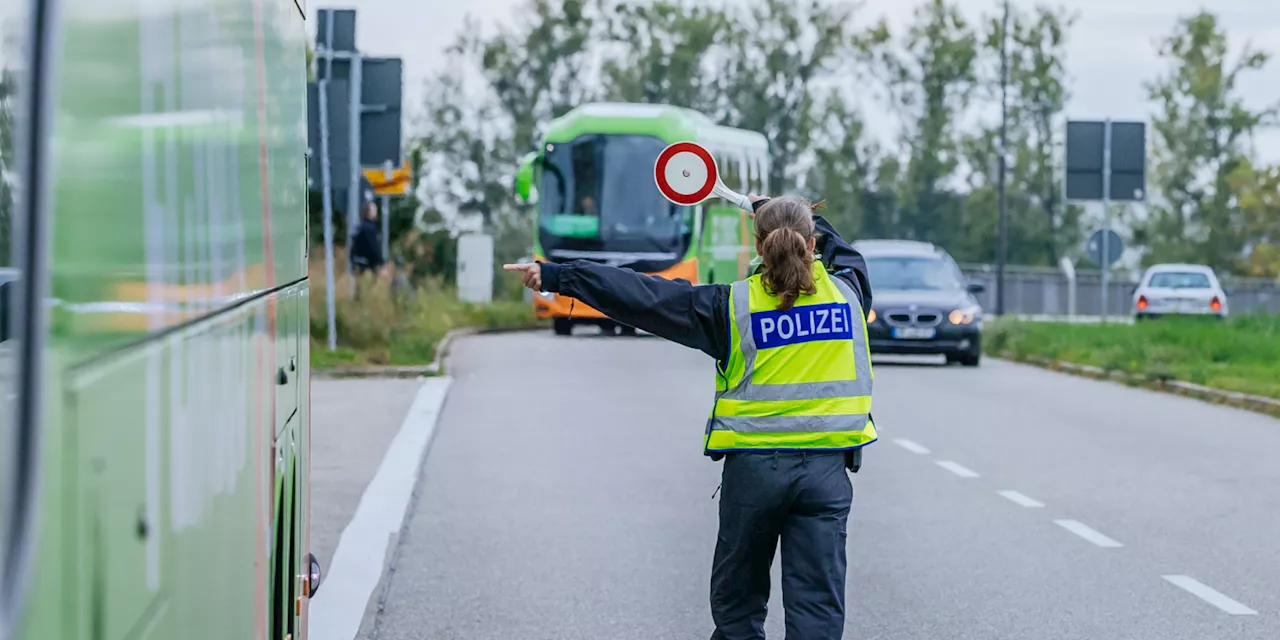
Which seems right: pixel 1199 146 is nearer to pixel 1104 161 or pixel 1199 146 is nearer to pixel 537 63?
pixel 537 63

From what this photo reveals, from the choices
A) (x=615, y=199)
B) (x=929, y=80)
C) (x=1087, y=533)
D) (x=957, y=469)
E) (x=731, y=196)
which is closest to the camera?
(x=731, y=196)

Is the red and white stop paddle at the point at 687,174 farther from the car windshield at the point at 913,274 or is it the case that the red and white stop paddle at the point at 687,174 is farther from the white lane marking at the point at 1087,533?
the car windshield at the point at 913,274

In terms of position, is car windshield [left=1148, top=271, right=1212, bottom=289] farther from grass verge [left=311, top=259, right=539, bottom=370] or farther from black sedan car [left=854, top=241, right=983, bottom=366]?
grass verge [left=311, top=259, right=539, bottom=370]

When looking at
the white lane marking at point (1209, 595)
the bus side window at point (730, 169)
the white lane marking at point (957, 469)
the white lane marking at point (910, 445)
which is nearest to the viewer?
the white lane marking at point (1209, 595)

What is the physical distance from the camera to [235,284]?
3391 millimetres

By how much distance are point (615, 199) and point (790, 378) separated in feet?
95.6

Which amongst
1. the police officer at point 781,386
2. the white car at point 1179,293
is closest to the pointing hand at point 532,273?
the police officer at point 781,386

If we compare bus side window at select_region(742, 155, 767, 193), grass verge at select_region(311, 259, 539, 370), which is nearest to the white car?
bus side window at select_region(742, 155, 767, 193)

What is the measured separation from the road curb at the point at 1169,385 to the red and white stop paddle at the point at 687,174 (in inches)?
552

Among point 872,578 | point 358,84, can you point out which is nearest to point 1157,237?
point 358,84

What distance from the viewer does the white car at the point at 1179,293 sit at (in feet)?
162

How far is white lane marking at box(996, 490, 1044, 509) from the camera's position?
1137 cm

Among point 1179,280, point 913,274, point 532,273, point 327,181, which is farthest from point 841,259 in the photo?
point 1179,280

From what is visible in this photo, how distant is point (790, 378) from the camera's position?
5445 millimetres
